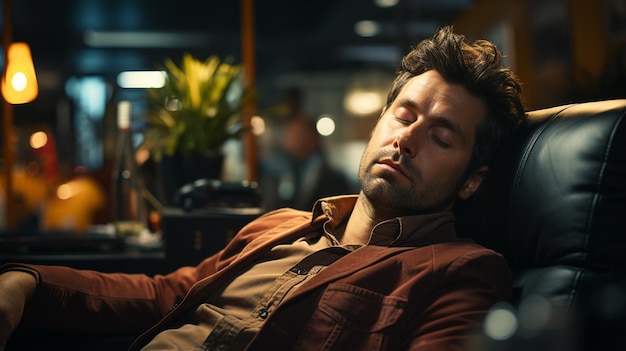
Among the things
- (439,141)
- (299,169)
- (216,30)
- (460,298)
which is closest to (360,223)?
(439,141)

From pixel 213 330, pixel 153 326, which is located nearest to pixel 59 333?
pixel 153 326

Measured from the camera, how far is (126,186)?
2.98 metres

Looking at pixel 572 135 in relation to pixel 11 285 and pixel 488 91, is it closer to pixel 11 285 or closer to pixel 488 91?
pixel 488 91

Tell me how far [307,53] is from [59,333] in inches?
164

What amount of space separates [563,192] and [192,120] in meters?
1.82

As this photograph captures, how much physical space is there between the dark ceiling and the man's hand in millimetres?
3838

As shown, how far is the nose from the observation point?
1.71 m

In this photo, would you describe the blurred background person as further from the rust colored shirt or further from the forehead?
the forehead

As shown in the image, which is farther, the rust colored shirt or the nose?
the nose

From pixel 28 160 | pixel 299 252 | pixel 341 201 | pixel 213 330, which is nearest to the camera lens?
pixel 213 330

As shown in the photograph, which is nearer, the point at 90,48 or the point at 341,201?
the point at 341,201

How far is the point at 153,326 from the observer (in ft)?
5.80

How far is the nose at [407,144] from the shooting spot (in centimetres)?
171

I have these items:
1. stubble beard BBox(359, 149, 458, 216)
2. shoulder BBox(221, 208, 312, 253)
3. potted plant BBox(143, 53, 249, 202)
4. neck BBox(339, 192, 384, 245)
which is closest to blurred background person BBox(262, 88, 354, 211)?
potted plant BBox(143, 53, 249, 202)
